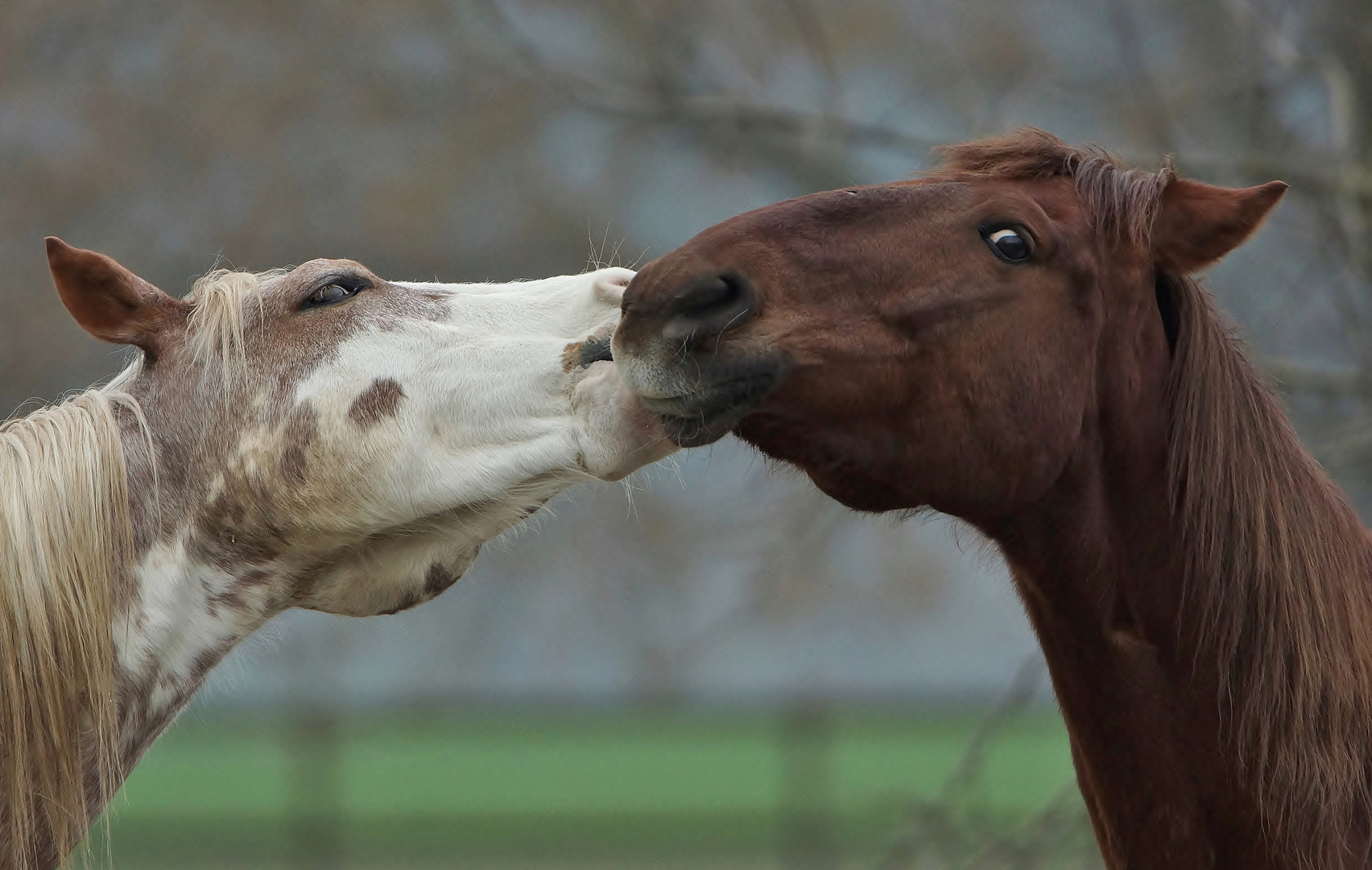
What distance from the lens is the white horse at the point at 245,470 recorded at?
234 cm

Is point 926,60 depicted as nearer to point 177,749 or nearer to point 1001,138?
point 1001,138

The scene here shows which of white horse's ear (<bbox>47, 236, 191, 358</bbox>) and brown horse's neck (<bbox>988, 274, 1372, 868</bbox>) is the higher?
white horse's ear (<bbox>47, 236, 191, 358</bbox>)

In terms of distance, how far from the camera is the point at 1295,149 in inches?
219

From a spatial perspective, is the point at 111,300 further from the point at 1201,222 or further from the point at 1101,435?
the point at 1201,222

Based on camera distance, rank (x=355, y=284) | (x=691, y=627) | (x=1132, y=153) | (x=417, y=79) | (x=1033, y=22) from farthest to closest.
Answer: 1. (x=417, y=79)
2. (x=691, y=627)
3. (x=1033, y=22)
4. (x=1132, y=153)
5. (x=355, y=284)

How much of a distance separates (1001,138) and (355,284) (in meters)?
1.15

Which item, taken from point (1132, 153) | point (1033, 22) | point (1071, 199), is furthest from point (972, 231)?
point (1033, 22)

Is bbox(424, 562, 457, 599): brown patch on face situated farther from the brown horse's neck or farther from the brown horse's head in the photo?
the brown horse's neck

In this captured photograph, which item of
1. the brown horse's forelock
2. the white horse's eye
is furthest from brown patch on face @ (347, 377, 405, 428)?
the brown horse's forelock

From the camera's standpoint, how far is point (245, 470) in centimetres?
248

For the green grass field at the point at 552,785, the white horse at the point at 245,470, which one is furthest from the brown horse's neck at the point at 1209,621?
the green grass field at the point at 552,785

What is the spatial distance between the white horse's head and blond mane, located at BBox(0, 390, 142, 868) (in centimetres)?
9

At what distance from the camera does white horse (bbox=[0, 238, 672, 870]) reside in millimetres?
2336

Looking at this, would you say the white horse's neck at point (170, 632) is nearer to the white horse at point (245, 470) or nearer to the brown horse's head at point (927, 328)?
the white horse at point (245, 470)
